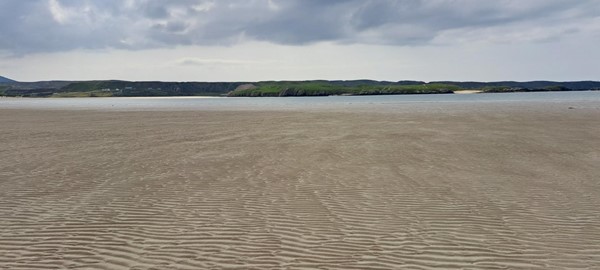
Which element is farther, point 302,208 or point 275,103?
point 275,103

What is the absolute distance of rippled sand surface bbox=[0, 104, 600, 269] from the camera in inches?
250

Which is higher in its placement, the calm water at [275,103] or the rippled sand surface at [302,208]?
the rippled sand surface at [302,208]

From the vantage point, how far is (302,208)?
8.87 metres

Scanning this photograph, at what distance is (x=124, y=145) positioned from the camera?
19516 millimetres

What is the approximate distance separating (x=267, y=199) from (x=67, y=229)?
11.9ft

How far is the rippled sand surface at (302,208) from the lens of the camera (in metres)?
6.35

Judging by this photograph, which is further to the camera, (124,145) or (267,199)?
(124,145)

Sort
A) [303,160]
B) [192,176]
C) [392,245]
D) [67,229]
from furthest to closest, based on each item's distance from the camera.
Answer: [303,160] < [192,176] < [67,229] < [392,245]

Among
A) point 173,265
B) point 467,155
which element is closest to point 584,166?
point 467,155

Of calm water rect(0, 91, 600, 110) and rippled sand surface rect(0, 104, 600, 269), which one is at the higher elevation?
rippled sand surface rect(0, 104, 600, 269)

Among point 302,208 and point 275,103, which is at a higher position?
point 302,208

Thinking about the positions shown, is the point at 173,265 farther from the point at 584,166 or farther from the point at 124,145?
the point at 124,145

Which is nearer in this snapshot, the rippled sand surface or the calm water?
the rippled sand surface

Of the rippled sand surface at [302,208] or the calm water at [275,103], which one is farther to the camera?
the calm water at [275,103]
